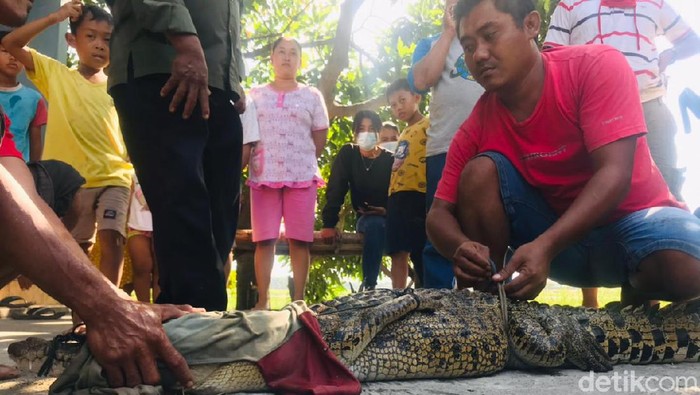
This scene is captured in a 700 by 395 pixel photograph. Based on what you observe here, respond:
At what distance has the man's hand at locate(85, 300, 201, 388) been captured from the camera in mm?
1725

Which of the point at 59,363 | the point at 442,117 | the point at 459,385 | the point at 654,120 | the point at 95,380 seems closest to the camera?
the point at 95,380

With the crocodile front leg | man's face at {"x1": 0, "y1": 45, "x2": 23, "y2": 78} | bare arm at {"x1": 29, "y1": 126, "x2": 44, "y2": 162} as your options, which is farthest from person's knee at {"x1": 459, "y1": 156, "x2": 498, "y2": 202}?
man's face at {"x1": 0, "y1": 45, "x2": 23, "y2": 78}

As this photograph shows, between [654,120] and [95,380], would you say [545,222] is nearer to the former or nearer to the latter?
[654,120]

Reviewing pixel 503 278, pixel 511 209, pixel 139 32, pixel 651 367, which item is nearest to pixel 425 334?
pixel 503 278

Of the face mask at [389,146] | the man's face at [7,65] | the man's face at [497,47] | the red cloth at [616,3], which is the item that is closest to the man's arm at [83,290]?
the man's face at [497,47]

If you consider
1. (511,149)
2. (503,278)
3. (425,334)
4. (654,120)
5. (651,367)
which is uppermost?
(654,120)

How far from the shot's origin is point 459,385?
2.20 metres

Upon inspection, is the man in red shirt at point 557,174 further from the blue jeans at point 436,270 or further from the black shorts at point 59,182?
the black shorts at point 59,182

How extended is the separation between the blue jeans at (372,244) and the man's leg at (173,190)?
3.12m

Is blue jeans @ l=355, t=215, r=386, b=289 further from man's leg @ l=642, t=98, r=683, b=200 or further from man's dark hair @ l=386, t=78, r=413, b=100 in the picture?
man's leg @ l=642, t=98, r=683, b=200

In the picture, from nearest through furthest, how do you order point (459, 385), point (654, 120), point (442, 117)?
1. point (459, 385)
2. point (654, 120)
3. point (442, 117)

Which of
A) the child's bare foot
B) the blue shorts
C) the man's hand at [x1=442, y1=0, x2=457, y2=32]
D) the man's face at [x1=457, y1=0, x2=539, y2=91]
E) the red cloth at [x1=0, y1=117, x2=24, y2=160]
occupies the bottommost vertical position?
the child's bare foot

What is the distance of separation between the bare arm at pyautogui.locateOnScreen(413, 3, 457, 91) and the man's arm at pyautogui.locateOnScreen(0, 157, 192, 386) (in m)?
2.56

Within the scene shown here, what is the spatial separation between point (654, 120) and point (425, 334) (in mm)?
2112
